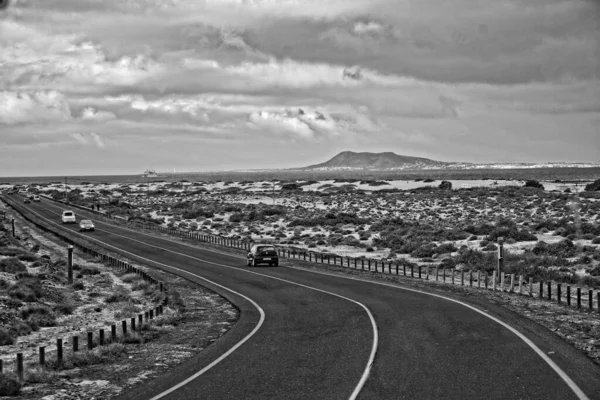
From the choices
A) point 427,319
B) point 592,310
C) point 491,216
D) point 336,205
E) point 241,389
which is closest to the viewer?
point 241,389

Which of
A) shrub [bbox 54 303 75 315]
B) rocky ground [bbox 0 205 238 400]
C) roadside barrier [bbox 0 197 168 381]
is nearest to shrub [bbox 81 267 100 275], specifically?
roadside barrier [bbox 0 197 168 381]

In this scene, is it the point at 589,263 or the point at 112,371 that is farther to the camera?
the point at 589,263

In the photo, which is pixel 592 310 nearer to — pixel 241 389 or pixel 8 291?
pixel 241 389

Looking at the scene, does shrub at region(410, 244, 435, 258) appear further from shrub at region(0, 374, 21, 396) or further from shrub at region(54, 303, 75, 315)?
shrub at region(0, 374, 21, 396)

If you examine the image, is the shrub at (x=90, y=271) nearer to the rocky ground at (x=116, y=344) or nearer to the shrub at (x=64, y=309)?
the rocky ground at (x=116, y=344)

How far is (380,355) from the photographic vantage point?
1529cm

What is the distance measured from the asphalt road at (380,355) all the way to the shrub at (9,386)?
2414 millimetres

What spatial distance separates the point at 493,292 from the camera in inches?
1086

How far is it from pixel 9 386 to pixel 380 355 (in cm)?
777

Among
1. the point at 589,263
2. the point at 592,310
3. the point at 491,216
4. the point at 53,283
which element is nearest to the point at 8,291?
the point at 53,283

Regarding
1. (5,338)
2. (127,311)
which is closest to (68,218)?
(127,311)

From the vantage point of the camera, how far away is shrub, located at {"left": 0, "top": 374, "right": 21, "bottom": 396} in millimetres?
13000

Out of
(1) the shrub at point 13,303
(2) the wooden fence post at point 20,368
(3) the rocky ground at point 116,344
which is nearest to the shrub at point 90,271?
(3) the rocky ground at point 116,344

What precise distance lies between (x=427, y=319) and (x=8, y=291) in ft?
56.7
